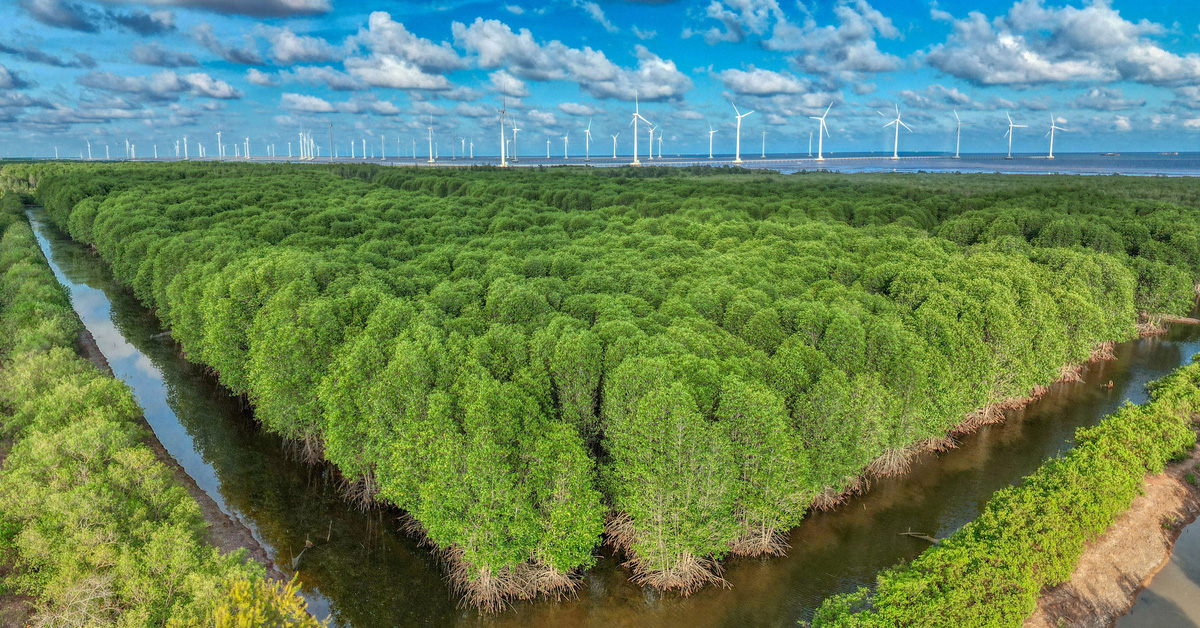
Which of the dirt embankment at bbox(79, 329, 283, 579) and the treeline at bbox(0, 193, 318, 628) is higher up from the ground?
the treeline at bbox(0, 193, 318, 628)

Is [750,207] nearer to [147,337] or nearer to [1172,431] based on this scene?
[1172,431]

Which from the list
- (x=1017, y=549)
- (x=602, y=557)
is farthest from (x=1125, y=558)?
(x=602, y=557)

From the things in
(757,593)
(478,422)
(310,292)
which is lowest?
(757,593)

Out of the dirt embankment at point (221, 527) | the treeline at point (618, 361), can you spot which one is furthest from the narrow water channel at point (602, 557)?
the treeline at point (618, 361)

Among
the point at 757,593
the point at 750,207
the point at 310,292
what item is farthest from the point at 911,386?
the point at 750,207

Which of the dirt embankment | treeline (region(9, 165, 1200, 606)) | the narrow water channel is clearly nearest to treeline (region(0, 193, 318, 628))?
the dirt embankment

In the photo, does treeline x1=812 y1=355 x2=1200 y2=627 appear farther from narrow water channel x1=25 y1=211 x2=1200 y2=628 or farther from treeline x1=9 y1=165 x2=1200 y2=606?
treeline x1=9 y1=165 x2=1200 y2=606
